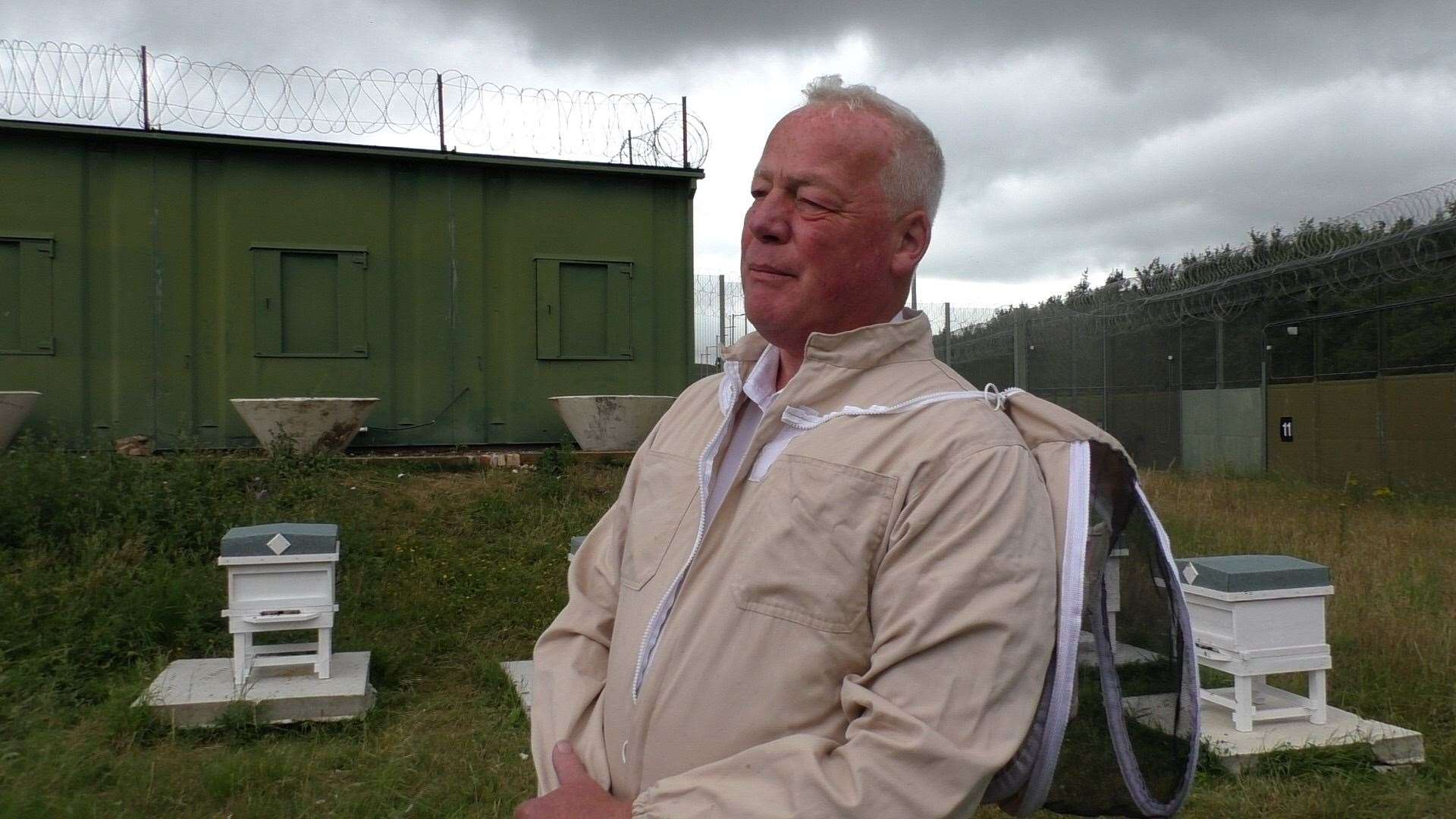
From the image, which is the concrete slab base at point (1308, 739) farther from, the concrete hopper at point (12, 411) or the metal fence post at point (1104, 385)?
the metal fence post at point (1104, 385)

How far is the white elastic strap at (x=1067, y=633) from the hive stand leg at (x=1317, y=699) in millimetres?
3702

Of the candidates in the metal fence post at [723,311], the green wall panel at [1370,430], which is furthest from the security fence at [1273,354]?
the metal fence post at [723,311]

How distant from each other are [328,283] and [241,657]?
19.8ft

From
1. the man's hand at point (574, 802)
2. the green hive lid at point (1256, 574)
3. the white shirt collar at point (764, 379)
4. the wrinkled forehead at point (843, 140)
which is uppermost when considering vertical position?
the wrinkled forehead at point (843, 140)

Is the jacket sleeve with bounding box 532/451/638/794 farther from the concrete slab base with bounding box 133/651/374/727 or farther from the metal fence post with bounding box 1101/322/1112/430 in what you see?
the metal fence post with bounding box 1101/322/1112/430

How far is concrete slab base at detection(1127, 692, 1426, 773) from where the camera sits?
4070 millimetres

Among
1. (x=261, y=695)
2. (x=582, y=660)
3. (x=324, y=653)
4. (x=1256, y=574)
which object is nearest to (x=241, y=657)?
(x=261, y=695)

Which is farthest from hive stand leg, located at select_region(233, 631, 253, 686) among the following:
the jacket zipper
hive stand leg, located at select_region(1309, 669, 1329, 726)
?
hive stand leg, located at select_region(1309, 669, 1329, 726)

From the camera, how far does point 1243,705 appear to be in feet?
14.0

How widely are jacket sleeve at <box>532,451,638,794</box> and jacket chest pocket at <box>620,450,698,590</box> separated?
0.29ft

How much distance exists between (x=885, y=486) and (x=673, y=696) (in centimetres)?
44

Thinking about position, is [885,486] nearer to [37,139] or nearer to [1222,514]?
[1222,514]

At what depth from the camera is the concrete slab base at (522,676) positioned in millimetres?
4891

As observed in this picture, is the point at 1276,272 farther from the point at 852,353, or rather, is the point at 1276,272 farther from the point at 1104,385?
the point at 852,353
